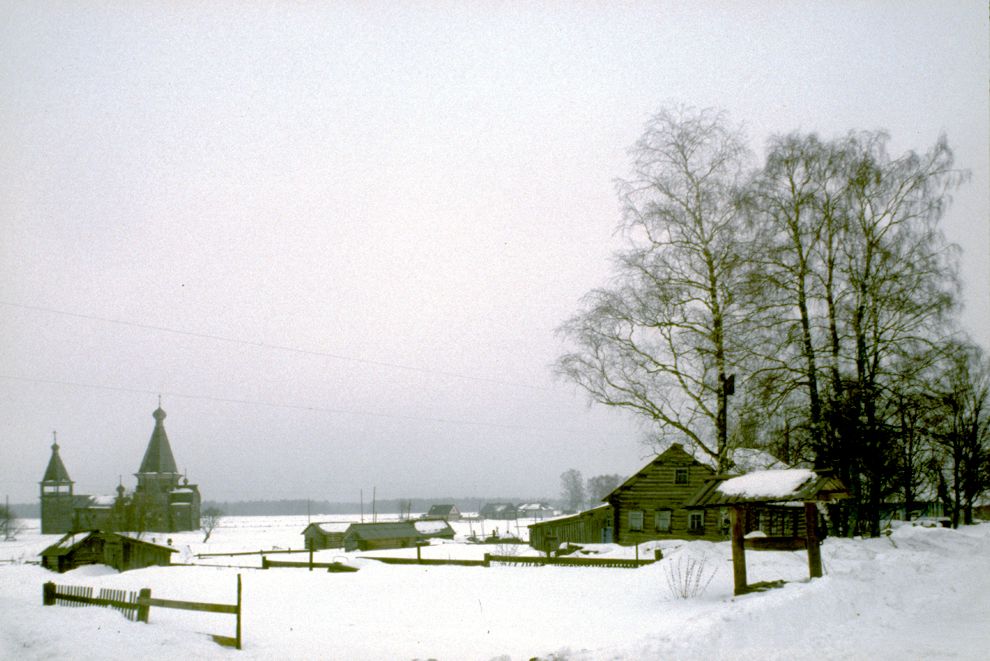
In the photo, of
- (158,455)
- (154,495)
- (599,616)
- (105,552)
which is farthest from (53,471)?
(599,616)

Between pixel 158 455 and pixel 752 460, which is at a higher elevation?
pixel 752 460

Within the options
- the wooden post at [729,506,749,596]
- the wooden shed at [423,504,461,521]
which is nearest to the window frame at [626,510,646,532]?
the wooden post at [729,506,749,596]

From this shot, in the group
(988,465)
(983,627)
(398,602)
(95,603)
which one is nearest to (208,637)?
(95,603)

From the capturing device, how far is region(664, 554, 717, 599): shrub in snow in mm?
16645

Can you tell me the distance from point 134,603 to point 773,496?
14046 mm

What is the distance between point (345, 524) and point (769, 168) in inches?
2578

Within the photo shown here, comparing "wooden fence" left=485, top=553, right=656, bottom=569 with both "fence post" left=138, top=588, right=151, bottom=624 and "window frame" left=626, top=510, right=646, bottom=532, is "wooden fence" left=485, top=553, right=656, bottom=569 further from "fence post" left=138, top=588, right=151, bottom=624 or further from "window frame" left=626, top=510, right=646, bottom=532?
"fence post" left=138, top=588, right=151, bottom=624

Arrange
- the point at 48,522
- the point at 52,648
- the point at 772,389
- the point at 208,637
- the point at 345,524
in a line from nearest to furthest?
the point at 52,648
the point at 208,637
the point at 772,389
the point at 48,522
the point at 345,524

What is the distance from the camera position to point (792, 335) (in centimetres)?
2309

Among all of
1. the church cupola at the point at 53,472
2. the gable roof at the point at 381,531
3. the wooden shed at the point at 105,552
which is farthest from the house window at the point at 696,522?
the church cupola at the point at 53,472

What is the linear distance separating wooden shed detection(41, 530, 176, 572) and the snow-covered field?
51.1 ft

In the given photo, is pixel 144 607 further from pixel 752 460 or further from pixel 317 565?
pixel 752 460

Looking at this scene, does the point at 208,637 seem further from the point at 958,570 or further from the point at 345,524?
the point at 345,524

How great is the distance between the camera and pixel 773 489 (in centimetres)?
→ 1552
